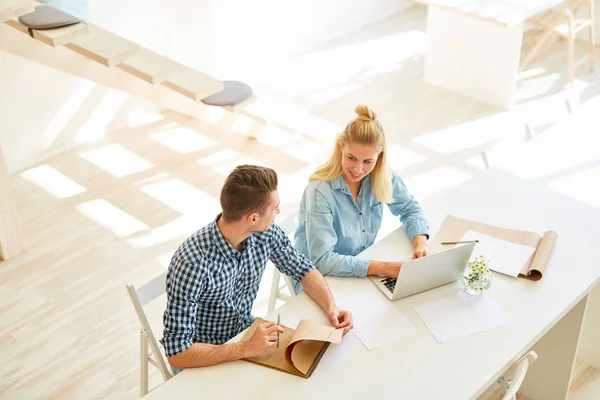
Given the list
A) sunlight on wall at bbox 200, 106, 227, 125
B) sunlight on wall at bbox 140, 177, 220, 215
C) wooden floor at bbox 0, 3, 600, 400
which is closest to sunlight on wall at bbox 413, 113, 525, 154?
wooden floor at bbox 0, 3, 600, 400

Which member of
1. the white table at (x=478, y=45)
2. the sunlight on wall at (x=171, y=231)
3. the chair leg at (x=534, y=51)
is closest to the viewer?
the sunlight on wall at (x=171, y=231)

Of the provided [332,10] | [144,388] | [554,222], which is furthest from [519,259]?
[332,10]

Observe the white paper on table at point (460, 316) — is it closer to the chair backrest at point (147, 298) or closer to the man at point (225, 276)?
the man at point (225, 276)

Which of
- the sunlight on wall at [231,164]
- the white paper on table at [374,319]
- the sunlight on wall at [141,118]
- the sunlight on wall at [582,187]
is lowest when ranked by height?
the sunlight on wall at [231,164]

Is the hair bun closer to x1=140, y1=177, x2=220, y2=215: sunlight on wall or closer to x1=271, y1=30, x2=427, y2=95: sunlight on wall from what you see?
x1=140, y1=177, x2=220, y2=215: sunlight on wall

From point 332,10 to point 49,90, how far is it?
3.11 m

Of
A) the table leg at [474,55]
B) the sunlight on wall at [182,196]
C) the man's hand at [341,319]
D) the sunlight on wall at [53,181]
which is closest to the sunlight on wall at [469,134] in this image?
the table leg at [474,55]

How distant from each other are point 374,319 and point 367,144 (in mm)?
716

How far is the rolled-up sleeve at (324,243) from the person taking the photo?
3.20 m

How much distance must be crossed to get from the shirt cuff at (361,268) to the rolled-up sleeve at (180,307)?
2.35 feet

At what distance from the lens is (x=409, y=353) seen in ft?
9.22

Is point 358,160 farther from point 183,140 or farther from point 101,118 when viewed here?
point 101,118

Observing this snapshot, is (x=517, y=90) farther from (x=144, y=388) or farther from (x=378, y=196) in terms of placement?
(x=144, y=388)

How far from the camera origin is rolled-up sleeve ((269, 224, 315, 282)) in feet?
10.3
